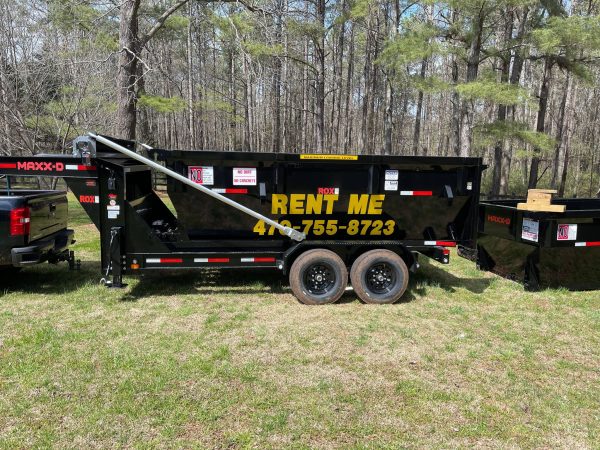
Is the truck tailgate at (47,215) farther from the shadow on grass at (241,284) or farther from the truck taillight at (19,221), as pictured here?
the shadow on grass at (241,284)

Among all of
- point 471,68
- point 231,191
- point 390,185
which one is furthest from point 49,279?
point 471,68

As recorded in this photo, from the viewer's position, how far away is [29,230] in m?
5.88

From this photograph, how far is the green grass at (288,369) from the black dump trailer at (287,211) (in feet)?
1.72

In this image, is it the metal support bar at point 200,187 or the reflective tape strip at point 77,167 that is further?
the reflective tape strip at point 77,167

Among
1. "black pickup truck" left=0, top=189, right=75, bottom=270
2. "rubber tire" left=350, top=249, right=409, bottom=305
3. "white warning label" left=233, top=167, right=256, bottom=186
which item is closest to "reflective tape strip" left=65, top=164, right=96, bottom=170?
"black pickup truck" left=0, top=189, right=75, bottom=270

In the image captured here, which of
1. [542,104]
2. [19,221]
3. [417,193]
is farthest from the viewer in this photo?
[542,104]

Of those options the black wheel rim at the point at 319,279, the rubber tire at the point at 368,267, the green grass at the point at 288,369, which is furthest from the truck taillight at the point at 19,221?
the rubber tire at the point at 368,267

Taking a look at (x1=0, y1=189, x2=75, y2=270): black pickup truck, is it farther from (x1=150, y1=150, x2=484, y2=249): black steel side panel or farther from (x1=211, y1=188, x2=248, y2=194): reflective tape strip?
(x1=211, y1=188, x2=248, y2=194): reflective tape strip

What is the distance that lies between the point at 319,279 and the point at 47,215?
4.13 meters

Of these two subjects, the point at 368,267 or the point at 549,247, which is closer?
the point at 368,267

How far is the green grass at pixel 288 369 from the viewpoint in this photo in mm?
3221

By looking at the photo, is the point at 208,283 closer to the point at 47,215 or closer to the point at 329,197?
the point at 329,197

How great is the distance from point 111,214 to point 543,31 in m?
13.0

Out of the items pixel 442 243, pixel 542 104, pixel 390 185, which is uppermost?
pixel 542 104
